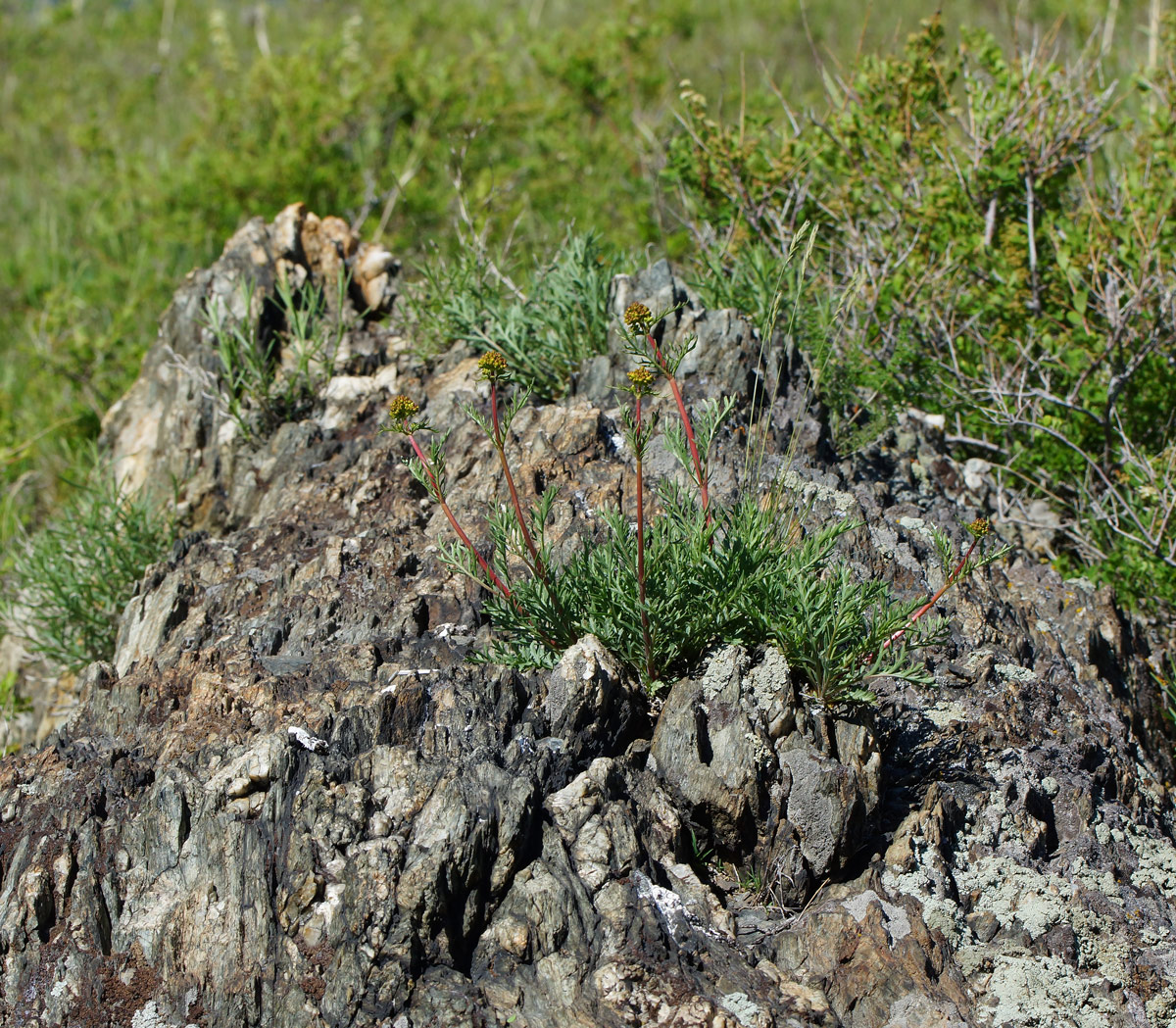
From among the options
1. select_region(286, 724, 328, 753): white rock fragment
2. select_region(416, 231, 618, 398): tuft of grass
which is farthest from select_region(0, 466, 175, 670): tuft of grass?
select_region(286, 724, 328, 753): white rock fragment

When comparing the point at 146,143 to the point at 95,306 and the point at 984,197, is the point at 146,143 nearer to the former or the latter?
the point at 95,306

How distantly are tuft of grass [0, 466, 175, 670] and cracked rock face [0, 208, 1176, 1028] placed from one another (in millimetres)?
556

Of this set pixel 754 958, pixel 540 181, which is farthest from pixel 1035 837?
pixel 540 181

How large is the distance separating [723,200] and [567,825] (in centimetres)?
368

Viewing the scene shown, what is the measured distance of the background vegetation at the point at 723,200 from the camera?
14.6 ft

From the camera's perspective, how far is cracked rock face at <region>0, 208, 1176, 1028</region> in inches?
102

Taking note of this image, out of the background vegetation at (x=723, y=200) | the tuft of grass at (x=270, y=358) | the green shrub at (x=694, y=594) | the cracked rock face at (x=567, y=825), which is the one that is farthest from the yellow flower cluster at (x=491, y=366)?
the tuft of grass at (x=270, y=358)

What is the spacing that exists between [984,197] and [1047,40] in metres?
0.89

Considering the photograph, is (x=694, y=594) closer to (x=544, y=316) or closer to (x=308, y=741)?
(x=308, y=741)

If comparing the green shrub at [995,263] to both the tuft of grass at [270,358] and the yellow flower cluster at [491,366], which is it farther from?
the tuft of grass at [270,358]

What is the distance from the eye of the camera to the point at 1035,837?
2.98 metres

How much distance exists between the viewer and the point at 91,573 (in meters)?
4.38

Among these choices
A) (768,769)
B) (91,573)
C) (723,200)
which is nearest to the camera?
(768,769)

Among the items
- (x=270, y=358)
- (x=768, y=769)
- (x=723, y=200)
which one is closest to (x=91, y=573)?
(x=270, y=358)
